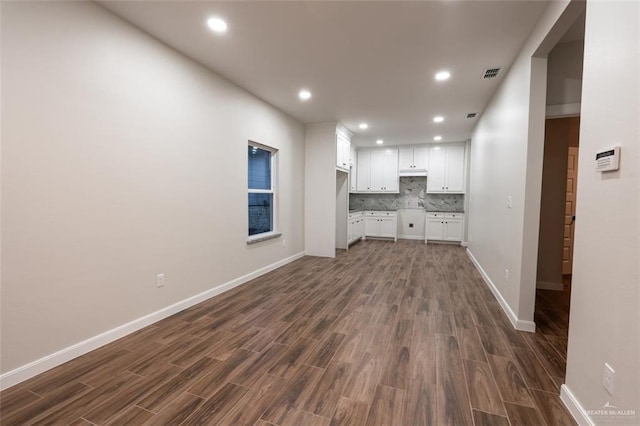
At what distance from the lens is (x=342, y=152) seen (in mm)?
5977

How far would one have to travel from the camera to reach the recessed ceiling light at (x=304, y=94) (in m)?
3.88

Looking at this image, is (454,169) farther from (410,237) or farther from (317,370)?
(317,370)

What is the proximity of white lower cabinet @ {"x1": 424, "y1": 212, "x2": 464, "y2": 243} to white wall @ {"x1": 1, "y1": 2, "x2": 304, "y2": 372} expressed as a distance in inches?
229

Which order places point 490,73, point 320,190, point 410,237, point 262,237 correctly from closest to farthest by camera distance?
point 490,73 → point 262,237 → point 320,190 → point 410,237

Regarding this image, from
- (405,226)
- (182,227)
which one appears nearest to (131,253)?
(182,227)

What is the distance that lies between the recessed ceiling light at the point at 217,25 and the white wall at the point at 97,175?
25.0 inches

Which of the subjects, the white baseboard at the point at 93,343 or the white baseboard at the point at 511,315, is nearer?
the white baseboard at the point at 93,343

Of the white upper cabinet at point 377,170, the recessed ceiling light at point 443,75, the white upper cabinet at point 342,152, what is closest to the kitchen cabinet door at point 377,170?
the white upper cabinet at point 377,170

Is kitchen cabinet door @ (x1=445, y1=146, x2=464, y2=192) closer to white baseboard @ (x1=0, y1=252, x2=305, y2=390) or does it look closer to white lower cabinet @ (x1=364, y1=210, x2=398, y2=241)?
white lower cabinet @ (x1=364, y1=210, x2=398, y2=241)

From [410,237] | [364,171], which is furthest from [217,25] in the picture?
[410,237]

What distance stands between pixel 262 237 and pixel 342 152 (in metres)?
2.79

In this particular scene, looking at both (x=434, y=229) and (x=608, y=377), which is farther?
(x=434, y=229)

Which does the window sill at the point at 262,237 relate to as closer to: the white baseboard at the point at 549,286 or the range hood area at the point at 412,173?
the white baseboard at the point at 549,286

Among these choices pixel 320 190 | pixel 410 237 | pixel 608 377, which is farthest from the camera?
pixel 410 237
